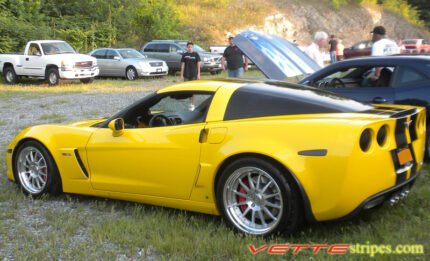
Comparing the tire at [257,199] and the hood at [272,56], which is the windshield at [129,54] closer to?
the hood at [272,56]

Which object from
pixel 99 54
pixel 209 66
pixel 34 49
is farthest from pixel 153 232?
pixel 99 54

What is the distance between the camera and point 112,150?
182 inches

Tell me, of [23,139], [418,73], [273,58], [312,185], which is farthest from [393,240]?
[273,58]

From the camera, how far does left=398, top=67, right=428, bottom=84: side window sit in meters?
5.93

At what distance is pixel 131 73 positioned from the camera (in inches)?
841

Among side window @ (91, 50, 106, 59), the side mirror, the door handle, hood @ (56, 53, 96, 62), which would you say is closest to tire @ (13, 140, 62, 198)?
the side mirror

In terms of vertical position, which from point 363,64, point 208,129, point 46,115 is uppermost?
point 363,64

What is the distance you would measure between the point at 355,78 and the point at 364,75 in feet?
0.50

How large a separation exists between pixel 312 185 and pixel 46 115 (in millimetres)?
8871

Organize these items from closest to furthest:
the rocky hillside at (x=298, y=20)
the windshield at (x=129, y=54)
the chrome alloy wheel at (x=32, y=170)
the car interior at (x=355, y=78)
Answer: the chrome alloy wheel at (x=32, y=170), the car interior at (x=355, y=78), the windshield at (x=129, y=54), the rocky hillside at (x=298, y=20)

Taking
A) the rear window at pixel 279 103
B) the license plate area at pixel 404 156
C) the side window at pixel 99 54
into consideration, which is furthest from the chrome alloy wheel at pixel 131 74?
the license plate area at pixel 404 156

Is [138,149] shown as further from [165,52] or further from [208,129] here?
[165,52]

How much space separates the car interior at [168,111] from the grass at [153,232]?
0.82 m

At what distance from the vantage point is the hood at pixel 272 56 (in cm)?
774
